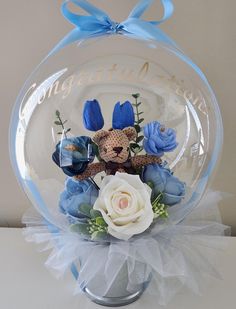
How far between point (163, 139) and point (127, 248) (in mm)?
144

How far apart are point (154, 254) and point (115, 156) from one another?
135 mm

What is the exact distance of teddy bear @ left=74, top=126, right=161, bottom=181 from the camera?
1.81ft

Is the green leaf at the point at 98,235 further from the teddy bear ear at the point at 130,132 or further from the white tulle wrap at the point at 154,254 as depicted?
the teddy bear ear at the point at 130,132

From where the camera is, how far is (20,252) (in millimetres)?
766

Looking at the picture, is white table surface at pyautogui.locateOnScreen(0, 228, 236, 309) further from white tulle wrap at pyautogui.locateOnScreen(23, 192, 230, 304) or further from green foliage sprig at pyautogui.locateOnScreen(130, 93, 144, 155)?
green foliage sprig at pyautogui.locateOnScreen(130, 93, 144, 155)

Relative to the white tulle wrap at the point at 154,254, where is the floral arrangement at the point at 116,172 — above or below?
above

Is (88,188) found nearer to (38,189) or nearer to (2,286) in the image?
(38,189)

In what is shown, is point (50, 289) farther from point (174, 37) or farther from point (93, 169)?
point (174, 37)

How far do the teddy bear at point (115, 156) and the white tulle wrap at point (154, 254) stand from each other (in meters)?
0.09

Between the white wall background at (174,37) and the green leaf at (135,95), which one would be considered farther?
the white wall background at (174,37)

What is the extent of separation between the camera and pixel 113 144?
55cm

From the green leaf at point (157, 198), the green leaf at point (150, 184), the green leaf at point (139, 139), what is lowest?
the green leaf at point (157, 198)

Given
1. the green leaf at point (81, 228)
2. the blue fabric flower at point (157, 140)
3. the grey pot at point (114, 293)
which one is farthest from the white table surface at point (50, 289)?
the blue fabric flower at point (157, 140)

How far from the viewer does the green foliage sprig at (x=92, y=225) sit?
56 cm
